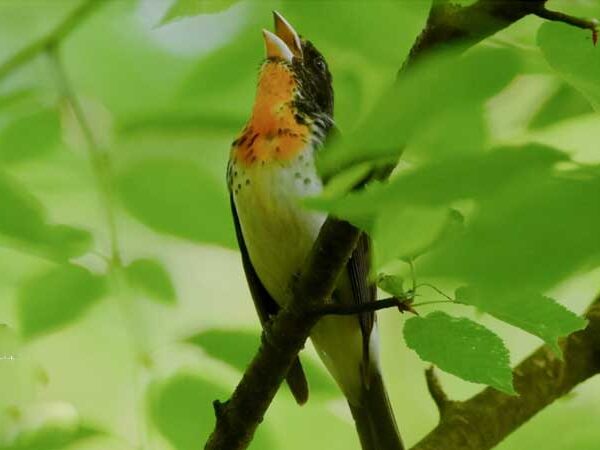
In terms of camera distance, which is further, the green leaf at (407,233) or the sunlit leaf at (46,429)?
the sunlit leaf at (46,429)

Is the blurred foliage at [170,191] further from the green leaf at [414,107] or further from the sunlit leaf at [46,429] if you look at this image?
the green leaf at [414,107]

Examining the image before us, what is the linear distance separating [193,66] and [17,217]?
0.48 metres

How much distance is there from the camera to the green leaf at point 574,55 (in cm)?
111

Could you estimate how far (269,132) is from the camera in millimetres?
2773

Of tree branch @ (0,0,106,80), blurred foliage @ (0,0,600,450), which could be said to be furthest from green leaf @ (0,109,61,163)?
tree branch @ (0,0,106,80)

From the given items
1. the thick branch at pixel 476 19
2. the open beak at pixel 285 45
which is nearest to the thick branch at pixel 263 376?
the thick branch at pixel 476 19

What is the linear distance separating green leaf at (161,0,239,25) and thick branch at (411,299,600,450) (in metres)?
1.20

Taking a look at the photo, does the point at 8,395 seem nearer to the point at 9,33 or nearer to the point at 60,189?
the point at 60,189

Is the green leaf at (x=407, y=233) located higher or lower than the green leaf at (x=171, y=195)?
lower

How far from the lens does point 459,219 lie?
1022 mm

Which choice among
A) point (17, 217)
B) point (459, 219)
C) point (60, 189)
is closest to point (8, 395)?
point (60, 189)

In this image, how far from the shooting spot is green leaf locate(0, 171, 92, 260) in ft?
5.25

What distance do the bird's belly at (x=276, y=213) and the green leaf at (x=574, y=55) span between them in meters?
1.44

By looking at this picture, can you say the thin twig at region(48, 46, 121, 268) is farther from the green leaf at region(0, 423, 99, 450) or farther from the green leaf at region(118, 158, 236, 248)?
the green leaf at region(0, 423, 99, 450)
